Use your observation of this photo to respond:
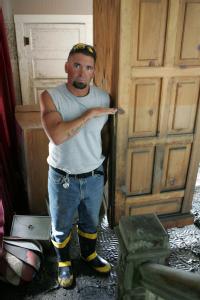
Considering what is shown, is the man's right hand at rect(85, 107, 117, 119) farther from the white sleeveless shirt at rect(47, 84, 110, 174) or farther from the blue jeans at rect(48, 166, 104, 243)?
the blue jeans at rect(48, 166, 104, 243)

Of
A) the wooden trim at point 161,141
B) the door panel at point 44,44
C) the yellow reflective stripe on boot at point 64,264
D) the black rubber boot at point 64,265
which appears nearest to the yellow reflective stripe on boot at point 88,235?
the black rubber boot at point 64,265

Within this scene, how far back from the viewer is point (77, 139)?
1.82m

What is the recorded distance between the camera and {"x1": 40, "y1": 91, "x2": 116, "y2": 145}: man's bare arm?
5.59ft

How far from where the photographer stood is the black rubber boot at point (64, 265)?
210 cm

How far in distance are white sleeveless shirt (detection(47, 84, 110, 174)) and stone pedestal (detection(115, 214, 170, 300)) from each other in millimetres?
765

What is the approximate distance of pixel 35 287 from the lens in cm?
212

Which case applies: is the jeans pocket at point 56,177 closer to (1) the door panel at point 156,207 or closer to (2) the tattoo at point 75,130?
(2) the tattoo at point 75,130

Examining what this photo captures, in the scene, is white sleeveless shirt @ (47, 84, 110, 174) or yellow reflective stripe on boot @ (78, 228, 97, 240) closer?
white sleeveless shirt @ (47, 84, 110, 174)

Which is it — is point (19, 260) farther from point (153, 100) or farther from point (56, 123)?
point (153, 100)

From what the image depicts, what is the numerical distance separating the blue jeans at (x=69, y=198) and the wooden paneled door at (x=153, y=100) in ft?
1.50

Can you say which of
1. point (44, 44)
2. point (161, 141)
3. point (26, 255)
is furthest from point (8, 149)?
point (44, 44)

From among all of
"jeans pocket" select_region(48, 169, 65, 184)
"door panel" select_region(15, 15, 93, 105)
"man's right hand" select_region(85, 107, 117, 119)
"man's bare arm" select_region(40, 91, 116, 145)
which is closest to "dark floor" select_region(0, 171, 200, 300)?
"jeans pocket" select_region(48, 169, 65, 184)

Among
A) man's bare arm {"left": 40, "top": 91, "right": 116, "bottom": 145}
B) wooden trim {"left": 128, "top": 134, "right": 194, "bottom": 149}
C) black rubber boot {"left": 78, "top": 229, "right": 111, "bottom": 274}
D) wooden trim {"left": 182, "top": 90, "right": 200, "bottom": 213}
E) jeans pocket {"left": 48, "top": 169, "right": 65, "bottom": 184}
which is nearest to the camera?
man's bare arm {"left": 40, "top": 91, "right": 116, "bottom": 145}

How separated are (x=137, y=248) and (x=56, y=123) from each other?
0.95 m
